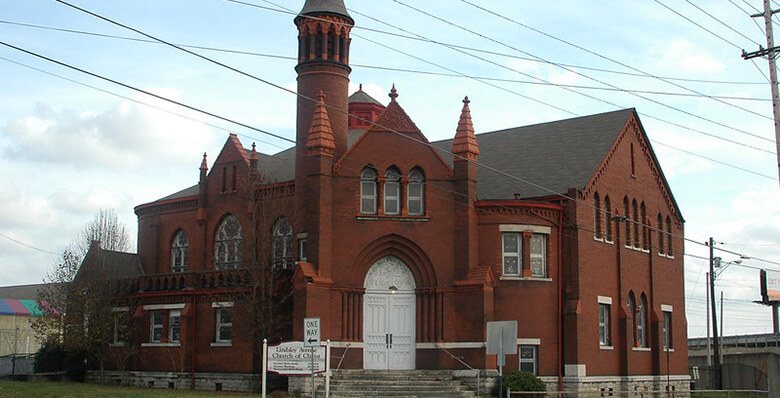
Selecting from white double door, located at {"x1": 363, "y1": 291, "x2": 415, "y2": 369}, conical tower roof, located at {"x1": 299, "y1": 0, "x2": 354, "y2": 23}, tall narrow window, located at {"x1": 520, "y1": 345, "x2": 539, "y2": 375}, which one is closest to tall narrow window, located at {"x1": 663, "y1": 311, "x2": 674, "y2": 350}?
tall narrow window, located at {"x1": 520, "y1": 345, "x2": 539, "y2": 375}

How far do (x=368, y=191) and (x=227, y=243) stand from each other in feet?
33.4

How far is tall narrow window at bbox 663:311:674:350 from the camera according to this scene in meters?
42.0

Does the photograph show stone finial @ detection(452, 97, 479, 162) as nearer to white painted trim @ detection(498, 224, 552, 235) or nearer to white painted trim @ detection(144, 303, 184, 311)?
white painted trim @ detection(498, 224, 552, 235)

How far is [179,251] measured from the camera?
44.0 metres

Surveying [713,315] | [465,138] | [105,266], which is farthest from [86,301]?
[713,315]

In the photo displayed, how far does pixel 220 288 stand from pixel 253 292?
9.33 ft

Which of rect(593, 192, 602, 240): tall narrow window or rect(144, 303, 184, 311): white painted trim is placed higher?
rect(593, 192, 602, 240): tall narrow window

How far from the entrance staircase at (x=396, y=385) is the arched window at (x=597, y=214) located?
31.2 feet

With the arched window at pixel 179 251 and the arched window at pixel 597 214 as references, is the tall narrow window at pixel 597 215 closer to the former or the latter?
the arched window at pixel 597 214

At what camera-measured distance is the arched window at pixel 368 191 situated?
33.9 m

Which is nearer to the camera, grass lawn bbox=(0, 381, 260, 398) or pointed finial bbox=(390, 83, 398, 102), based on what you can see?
grass lawn bbox=(0, 381, 260, 398)

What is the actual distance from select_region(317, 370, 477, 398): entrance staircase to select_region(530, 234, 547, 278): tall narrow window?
5.77m

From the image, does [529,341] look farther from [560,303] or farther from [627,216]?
[627,216]

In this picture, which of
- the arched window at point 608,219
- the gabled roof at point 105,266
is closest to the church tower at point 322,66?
the gabled roof at point 105,266
